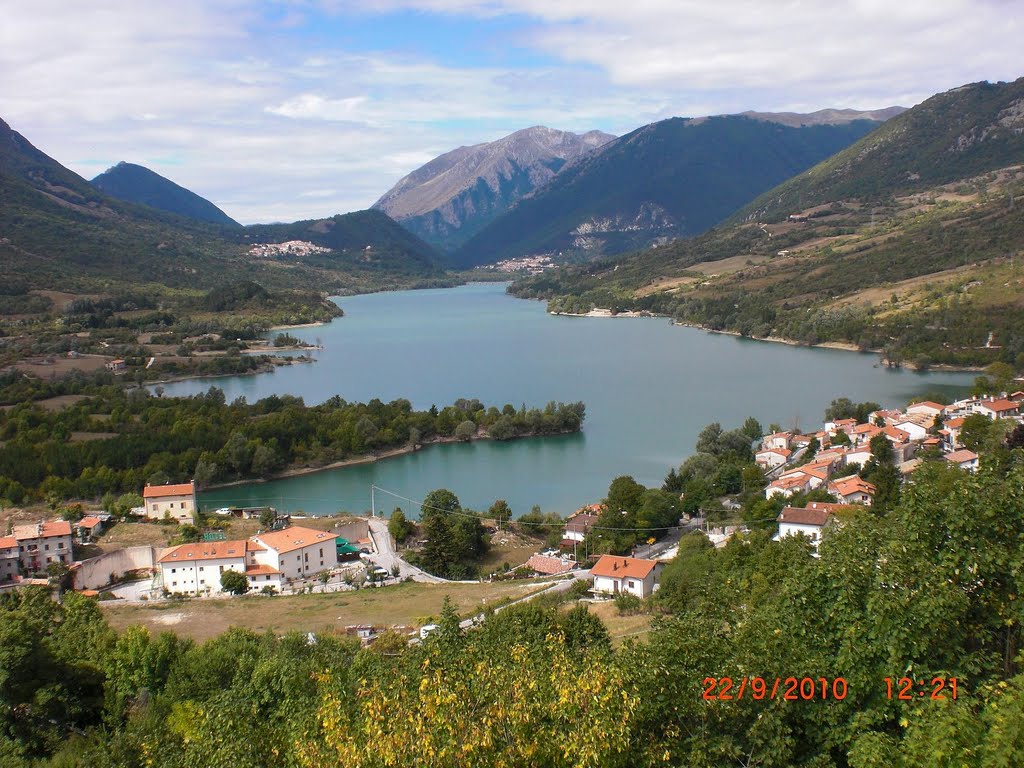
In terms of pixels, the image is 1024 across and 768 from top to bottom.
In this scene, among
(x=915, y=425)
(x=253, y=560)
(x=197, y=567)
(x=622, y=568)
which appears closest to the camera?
(x=622, y=568)

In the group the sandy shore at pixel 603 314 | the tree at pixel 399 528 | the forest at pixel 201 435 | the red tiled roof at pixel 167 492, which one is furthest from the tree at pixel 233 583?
the sandy shore at pixel 603 314

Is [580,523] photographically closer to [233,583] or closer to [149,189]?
[233,583]

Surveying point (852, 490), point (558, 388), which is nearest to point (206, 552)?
point (852, 490)

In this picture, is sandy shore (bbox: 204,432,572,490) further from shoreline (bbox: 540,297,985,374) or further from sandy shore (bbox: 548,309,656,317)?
sandy shore (bbox: 548,309,656,317)

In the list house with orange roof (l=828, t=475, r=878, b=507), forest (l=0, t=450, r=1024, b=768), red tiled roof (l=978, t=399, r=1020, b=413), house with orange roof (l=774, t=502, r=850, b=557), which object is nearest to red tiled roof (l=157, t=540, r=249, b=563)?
forest (l=0, t=450, r=1024, b=768)

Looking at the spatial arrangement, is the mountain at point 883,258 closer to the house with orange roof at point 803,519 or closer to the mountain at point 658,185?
the house with orange roof at point 803,519
